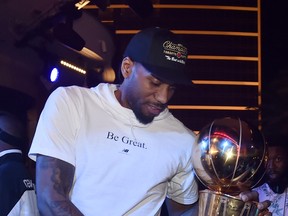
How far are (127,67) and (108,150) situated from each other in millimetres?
342

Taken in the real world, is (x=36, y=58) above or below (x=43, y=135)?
above

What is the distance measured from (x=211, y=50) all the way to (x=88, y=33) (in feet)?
51.9

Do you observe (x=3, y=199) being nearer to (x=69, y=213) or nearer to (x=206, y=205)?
(x=69, y=213)

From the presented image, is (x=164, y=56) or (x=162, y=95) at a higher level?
(x=164, y=56)

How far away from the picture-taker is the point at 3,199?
8.66ft

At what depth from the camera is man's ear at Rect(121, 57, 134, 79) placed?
196cm

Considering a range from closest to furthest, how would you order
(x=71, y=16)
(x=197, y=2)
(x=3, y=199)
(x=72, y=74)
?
(x=3, y=199) < (x=71, y=16) < (x=72, y=74) < (x=197, y=2)

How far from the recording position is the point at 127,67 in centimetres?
197

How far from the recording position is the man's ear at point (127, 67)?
1.96 m

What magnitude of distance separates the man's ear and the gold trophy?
1.34 ft

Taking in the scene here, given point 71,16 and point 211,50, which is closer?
point 71,16

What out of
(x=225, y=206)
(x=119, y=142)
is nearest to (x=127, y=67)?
(x=119, y=142)

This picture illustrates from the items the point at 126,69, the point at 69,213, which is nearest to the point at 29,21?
the point at 126,69

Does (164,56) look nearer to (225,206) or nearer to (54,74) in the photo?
(225,206)
